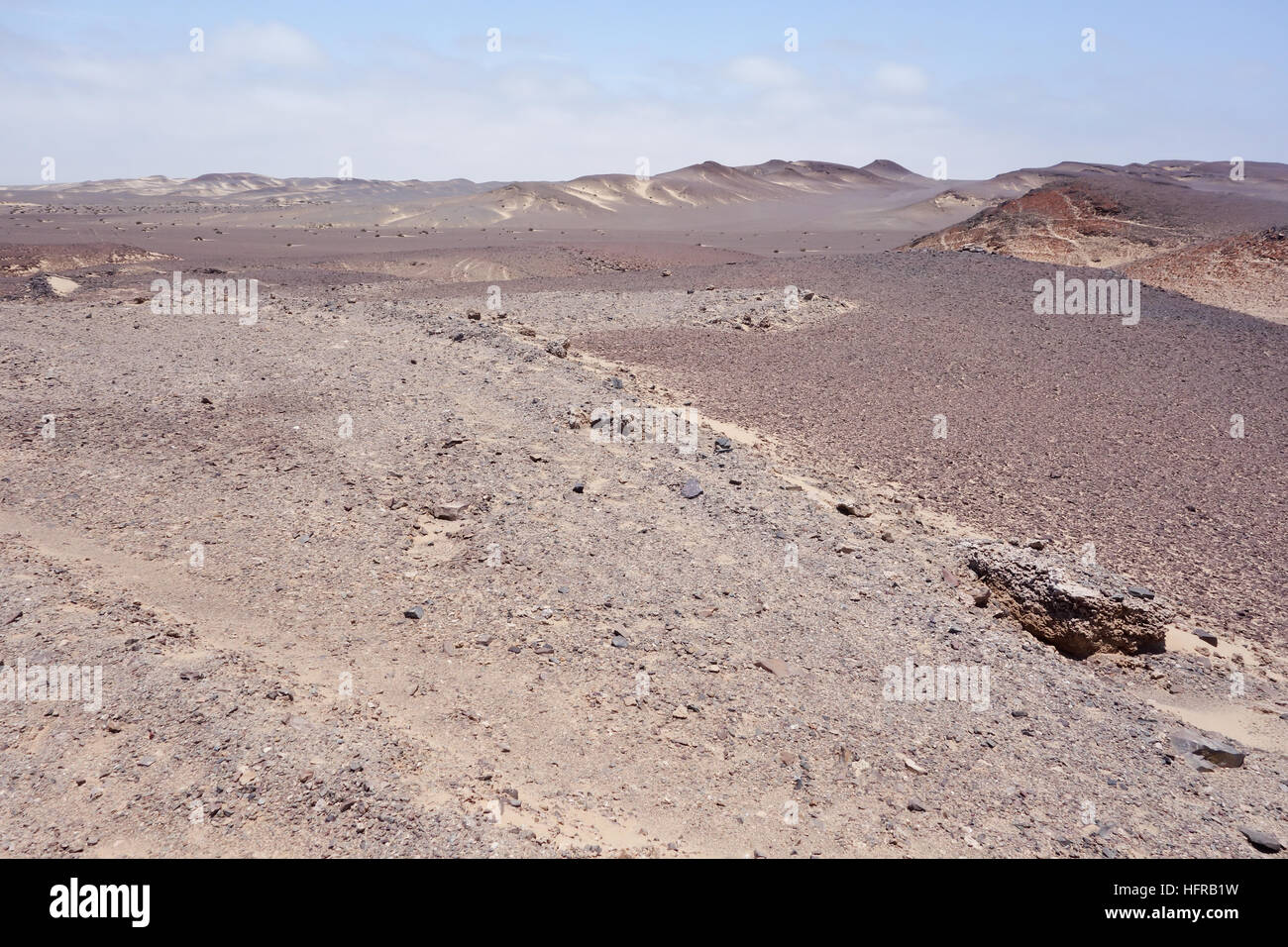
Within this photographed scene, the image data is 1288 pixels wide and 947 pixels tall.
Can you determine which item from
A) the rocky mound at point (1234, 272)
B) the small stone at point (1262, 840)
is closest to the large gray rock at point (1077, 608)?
the small stone at point (1262, 840)

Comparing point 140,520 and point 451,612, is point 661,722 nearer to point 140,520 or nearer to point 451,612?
point 451,612

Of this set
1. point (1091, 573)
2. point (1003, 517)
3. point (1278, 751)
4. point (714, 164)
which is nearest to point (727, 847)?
point (1278, 751)

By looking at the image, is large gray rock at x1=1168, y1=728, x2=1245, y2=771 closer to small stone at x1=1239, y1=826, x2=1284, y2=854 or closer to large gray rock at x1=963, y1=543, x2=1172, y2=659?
small stone at x1=1239, y1=826, x2=1284, y2=854

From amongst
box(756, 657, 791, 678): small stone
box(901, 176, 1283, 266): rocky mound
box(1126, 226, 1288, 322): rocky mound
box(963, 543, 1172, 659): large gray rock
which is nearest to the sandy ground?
box(756, 657, 791, 678): small stone

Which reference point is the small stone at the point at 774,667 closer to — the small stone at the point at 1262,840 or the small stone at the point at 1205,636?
the small stone at the point at 1262,840

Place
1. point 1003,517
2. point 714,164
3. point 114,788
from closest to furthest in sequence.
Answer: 1. point 114,788
2. point 1003,517
3. point 714,164

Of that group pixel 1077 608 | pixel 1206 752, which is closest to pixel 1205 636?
pixel 1077 608
